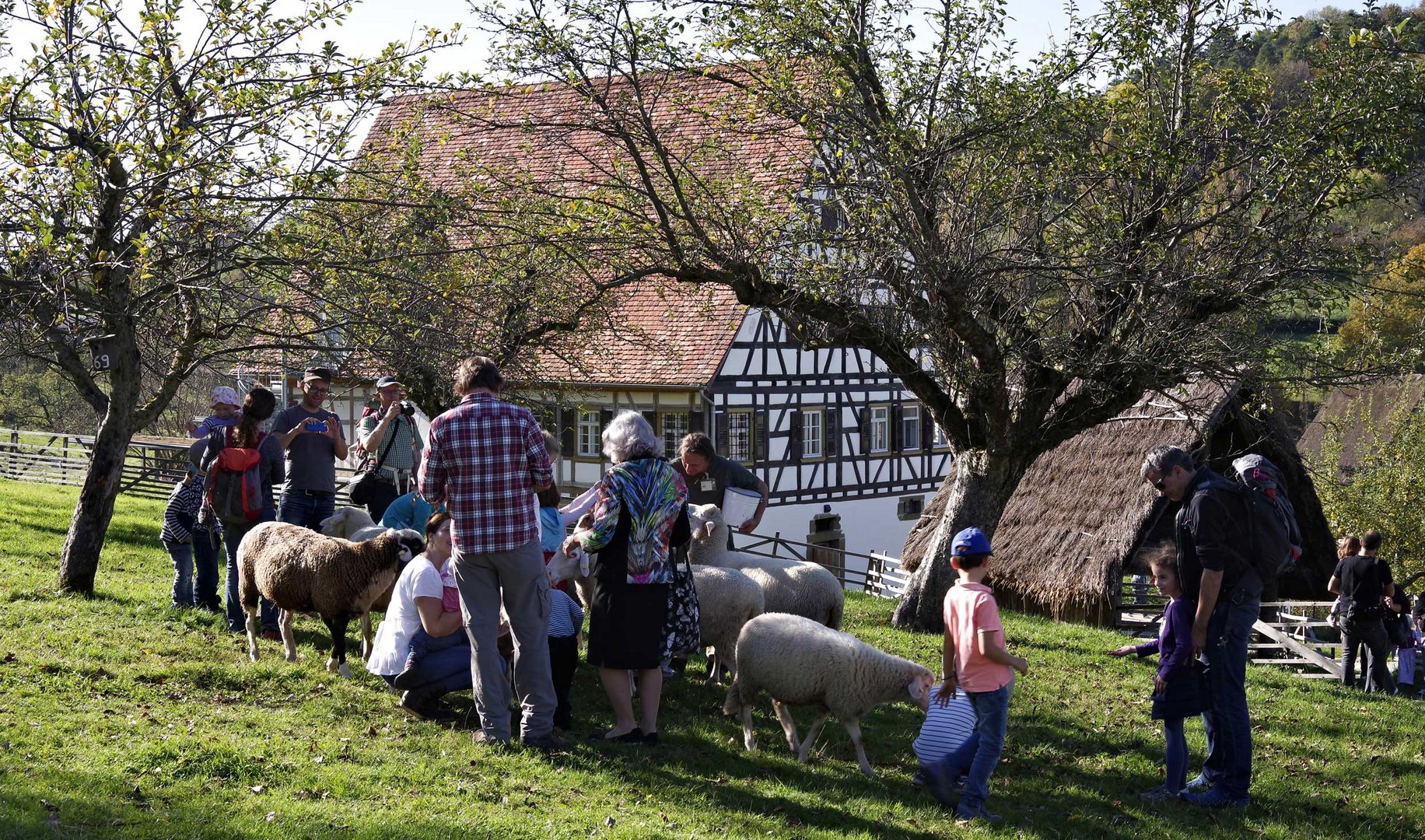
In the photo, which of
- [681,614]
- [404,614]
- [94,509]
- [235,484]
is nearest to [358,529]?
[235,484]

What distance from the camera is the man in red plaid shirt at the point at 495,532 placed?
605 cm

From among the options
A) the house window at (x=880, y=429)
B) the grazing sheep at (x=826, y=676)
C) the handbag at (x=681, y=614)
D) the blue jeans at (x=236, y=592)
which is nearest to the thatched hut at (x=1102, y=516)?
the house window at (x=880, y=429)

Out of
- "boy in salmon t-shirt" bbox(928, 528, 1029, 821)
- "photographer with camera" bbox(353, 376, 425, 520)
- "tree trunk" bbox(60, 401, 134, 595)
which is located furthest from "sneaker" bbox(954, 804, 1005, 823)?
"tree trunk" bbox(60, 401, 134, 595)

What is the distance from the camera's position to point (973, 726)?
613 centimetres

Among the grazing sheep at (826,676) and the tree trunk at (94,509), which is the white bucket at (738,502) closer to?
the grazing sheep at (826,676)

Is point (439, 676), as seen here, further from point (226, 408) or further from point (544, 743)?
point (226, 408)

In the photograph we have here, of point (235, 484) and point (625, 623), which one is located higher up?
point (235, 484)

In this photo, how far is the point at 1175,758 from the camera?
262 inches

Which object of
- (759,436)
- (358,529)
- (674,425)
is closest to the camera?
(358,529)

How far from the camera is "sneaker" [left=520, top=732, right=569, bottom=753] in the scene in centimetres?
624

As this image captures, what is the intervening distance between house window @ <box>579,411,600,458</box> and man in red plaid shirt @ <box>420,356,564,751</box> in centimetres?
2035

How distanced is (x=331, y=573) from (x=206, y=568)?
254 centimetres

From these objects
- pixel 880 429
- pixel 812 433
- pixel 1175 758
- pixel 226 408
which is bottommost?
pixel 1175 758

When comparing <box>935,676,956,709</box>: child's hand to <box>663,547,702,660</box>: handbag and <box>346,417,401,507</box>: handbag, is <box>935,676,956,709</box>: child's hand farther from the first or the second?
<box>346,417,401,507</box>: handbag
